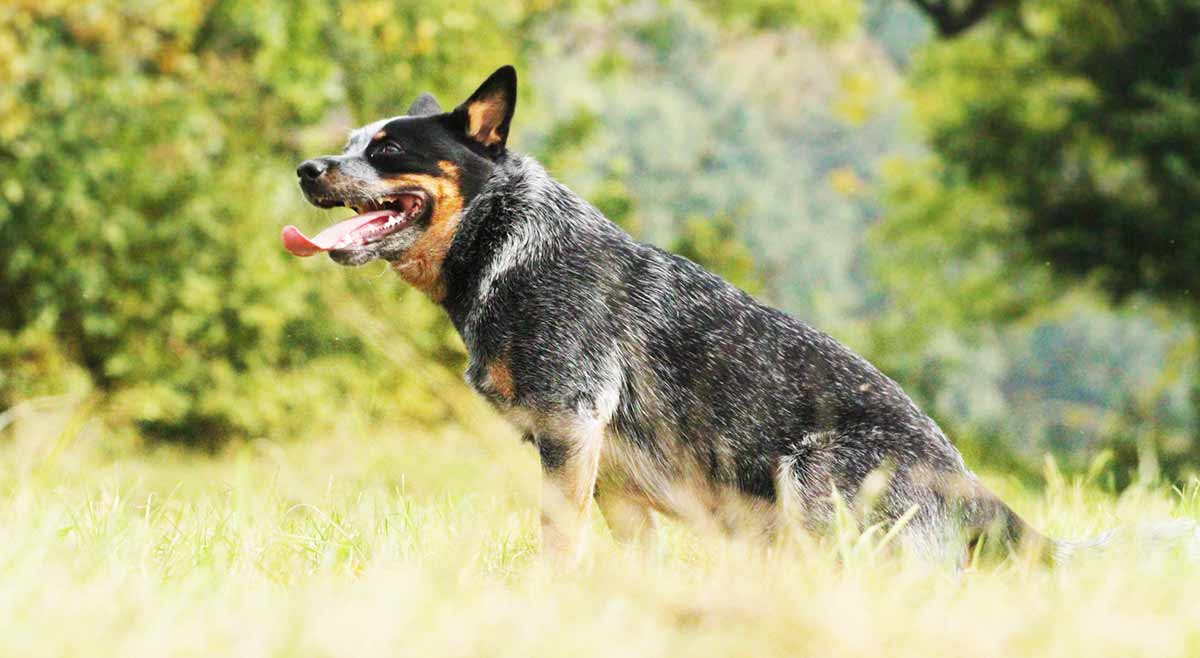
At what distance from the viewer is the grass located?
7.80 ft

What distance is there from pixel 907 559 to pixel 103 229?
9.82m

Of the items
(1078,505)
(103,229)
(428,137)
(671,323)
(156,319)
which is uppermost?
(428,137)

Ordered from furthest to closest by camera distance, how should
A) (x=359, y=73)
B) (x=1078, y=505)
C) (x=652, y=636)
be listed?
(x=359, y=73), (x=1078, y=505), (x=652, y=636)

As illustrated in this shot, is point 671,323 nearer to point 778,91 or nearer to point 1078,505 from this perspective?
point 1078,505

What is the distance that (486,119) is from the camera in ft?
14.2

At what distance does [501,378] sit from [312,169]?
98 centimetres

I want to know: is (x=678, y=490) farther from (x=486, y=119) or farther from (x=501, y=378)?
(x=486, y=119)

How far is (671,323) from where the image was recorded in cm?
405

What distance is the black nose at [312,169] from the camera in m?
4.14

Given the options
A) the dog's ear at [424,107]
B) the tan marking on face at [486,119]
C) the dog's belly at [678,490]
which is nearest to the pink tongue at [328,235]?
the tan marking on face at [486,119]

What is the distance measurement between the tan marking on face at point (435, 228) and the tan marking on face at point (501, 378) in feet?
1.53

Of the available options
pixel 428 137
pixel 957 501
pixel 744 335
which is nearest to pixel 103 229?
pixel 428 137

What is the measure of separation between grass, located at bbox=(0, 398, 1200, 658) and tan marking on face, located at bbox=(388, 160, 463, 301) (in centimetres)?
72

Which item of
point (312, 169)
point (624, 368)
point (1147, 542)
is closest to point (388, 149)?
point (312, 169)
